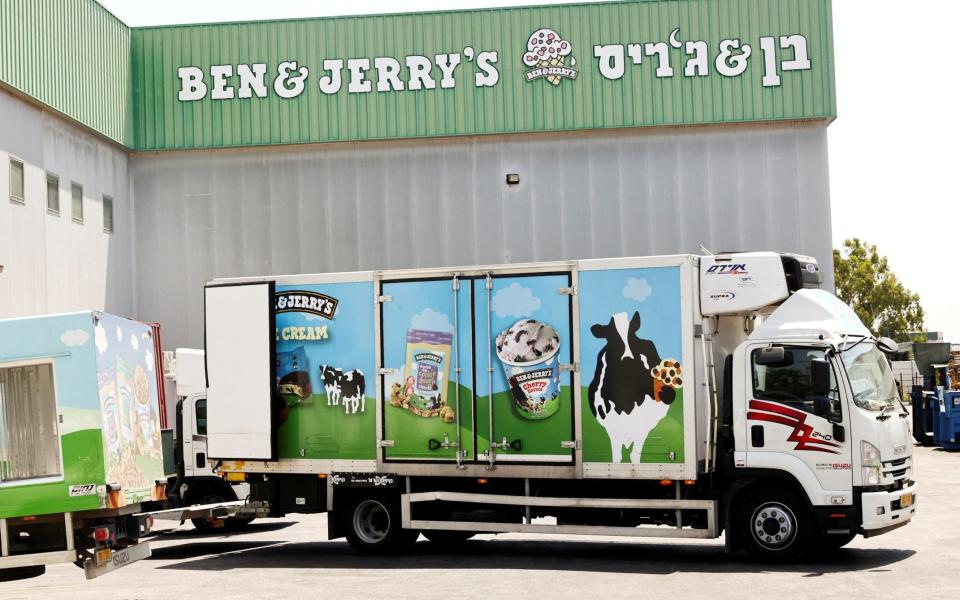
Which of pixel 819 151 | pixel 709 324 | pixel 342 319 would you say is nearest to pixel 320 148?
pixel 819 151

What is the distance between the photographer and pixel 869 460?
516 inches

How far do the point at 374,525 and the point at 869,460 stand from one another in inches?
242

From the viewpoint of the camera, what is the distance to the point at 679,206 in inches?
1210

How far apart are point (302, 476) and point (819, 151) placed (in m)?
19.5

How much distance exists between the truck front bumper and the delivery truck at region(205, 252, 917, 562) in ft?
0.11

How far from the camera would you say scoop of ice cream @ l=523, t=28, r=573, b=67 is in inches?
1213

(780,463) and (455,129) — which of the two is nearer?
(780,463)

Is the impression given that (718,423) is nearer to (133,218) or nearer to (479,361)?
(479,361)

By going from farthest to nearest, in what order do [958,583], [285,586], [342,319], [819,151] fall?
[819,151] < [342,319] < [285,586] < [958,583]

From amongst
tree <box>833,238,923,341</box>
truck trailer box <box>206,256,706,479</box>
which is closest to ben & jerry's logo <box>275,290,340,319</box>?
truck trailer box <box>206,256,706,479</box>

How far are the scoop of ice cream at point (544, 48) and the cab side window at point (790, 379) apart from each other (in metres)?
18.5

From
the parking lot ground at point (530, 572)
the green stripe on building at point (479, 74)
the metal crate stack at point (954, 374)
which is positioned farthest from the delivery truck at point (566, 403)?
the metal crate stack at point (954, 374)

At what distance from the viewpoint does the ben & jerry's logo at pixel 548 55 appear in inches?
1212

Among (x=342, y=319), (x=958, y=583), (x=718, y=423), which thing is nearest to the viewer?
(x=958, y=583)
